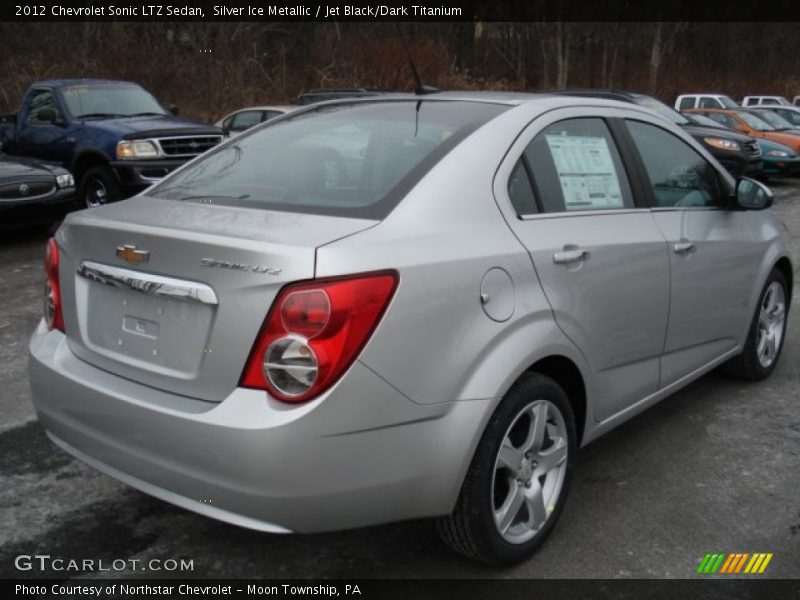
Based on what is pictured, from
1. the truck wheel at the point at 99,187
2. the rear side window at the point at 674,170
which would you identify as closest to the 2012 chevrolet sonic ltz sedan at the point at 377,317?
the rear side window at the point at 674,170

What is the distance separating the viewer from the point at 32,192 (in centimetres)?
890

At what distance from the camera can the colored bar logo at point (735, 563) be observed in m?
2.94

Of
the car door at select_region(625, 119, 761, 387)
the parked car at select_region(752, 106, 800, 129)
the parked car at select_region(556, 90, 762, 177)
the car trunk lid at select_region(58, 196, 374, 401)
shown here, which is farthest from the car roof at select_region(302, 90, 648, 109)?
the parked car at select_region(752, 106, 800, 129)

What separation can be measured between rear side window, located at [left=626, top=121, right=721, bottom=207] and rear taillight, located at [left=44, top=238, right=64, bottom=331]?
8.18ft

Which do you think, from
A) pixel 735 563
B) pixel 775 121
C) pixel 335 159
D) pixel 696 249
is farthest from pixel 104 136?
pixel 775 121

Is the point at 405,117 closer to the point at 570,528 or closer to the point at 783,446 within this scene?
the point at 570,528

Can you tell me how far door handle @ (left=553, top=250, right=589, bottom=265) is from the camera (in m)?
2.96

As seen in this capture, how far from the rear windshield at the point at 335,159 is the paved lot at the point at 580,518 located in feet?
4.12

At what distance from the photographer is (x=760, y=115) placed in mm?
19156

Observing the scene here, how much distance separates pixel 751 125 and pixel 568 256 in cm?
1690

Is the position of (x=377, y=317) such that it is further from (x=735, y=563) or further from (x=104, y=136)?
(x=104, y=136)

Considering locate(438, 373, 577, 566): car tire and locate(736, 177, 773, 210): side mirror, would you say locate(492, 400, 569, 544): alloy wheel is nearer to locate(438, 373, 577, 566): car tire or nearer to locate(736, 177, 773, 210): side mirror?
locate(438, 373, 577, 566): car tire

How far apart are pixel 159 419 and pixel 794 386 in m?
3.79

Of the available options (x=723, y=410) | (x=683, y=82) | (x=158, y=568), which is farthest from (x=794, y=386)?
(x=683, y=82)
